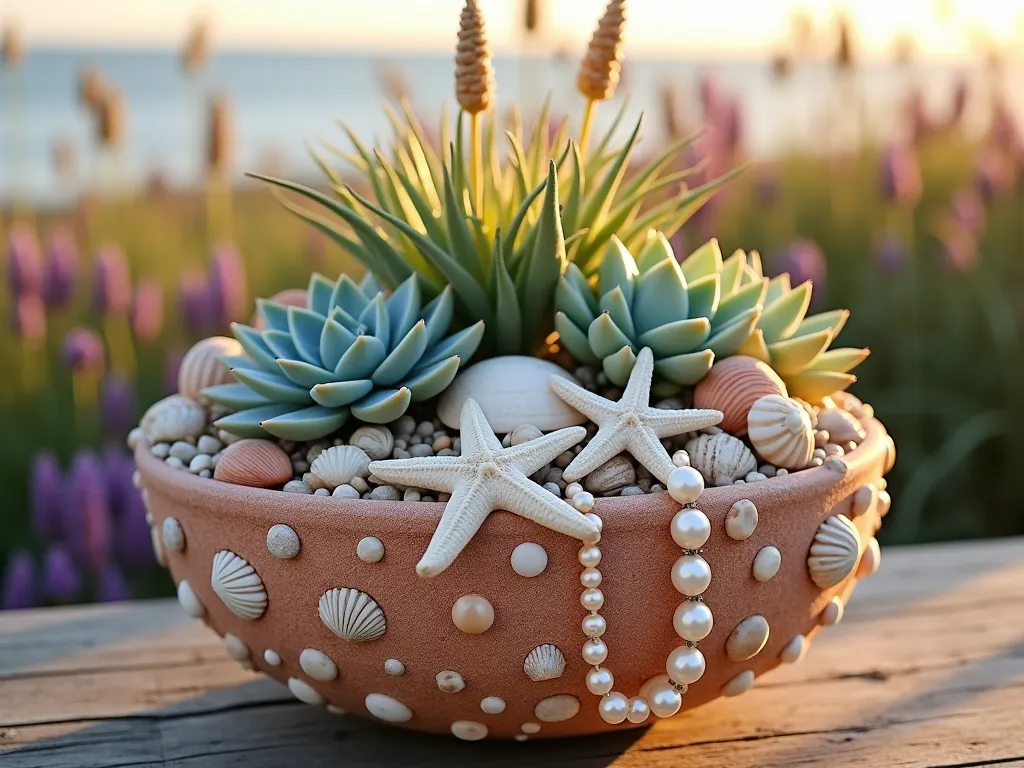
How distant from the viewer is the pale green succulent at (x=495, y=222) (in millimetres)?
979

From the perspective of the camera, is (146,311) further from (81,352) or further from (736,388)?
(736,388)

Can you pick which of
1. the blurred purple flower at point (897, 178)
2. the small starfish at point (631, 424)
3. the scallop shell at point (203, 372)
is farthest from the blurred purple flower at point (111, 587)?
the blurred purple flower at point (897, 178)

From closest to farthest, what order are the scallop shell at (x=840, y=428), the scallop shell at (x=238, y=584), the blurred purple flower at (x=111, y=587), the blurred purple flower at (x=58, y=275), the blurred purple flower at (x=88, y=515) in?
the scallop shell at (x=238, y=584)
the scallop shell at (x=840, y=428)
the blurred purple flower at (x=88, y=515)
the blurred purple flower at (x=111, y=587)
the blurred purple flower at (x=58, y=275)

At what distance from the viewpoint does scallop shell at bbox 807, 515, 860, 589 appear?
92 centimetres

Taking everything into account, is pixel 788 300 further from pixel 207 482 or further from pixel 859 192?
pixel 859 192

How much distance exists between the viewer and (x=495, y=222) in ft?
3.61

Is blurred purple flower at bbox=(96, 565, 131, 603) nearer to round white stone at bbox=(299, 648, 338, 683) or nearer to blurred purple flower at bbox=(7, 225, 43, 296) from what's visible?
blurred purple flower at bbox=(7, 225, 43, 296)

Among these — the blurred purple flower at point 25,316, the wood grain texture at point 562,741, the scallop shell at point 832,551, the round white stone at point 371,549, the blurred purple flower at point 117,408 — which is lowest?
the blurred purple flower at point 117,408

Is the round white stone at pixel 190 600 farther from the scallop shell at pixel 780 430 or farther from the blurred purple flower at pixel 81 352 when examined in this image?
the blurred purple flower at pixel 81 352

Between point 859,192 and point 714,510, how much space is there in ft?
7.94

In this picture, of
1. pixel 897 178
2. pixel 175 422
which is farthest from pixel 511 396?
pixel 897 178

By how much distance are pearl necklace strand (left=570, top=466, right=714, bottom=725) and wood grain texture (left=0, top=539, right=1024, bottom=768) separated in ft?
0.50

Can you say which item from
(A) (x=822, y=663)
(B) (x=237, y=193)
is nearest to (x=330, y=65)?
(B) (x=237, y=193)

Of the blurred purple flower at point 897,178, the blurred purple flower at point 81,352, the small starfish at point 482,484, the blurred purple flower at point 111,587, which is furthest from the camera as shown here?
the blurred purple flower at point 897,178
